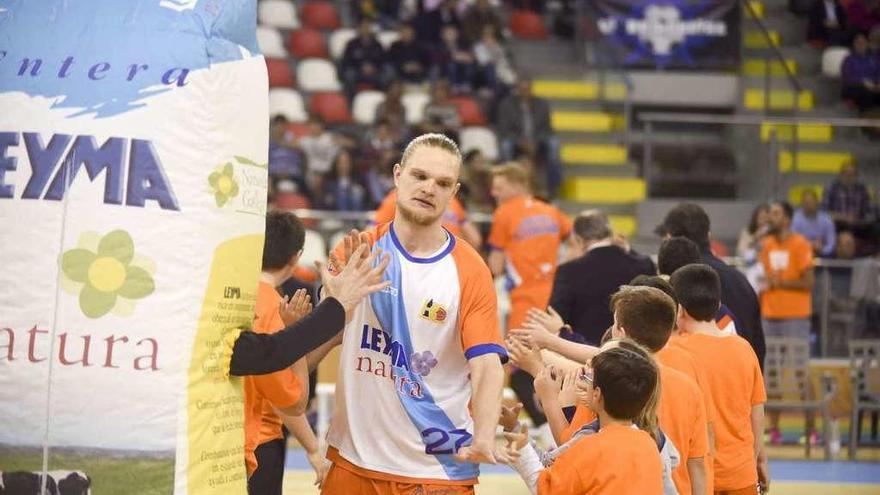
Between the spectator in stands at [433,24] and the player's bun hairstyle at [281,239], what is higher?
the spectator in stands at [433,24]

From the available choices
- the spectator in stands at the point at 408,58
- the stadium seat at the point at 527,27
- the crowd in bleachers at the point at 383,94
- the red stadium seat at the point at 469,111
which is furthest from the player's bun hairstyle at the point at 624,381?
the stadium seat at the point at 527,27

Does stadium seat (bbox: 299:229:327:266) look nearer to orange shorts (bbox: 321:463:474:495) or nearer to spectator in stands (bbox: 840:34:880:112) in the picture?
spectator in stands (bbox: 840:34:880:112)

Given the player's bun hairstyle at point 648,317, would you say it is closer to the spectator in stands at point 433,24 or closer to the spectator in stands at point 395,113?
the spectator in stands at point 395,113

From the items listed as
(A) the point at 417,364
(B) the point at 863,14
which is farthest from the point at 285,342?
(B) the point at 863,14

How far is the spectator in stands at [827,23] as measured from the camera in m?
21.8

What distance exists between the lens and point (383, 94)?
1967 centimetres

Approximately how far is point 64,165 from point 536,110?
15327 millimetres

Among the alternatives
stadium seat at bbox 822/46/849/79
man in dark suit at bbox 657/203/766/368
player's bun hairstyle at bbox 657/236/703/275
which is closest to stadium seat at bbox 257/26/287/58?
stadium seat at bbox 822/46/849/79

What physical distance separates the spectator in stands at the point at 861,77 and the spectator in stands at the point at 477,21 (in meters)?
4.75

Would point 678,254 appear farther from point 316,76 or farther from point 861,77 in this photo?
point 861,77

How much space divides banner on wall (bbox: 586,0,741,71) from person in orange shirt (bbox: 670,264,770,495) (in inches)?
553

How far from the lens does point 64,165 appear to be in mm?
4289

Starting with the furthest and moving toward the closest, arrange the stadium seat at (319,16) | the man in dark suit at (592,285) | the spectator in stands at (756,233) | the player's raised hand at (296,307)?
the stadium seat at (319,16)
the spectator in stands at (756,233)
the man in dark suit at (592,285)
the player's raised hand at (296,307)

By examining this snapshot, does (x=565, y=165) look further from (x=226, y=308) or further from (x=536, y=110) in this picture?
(x=226, y=308)
